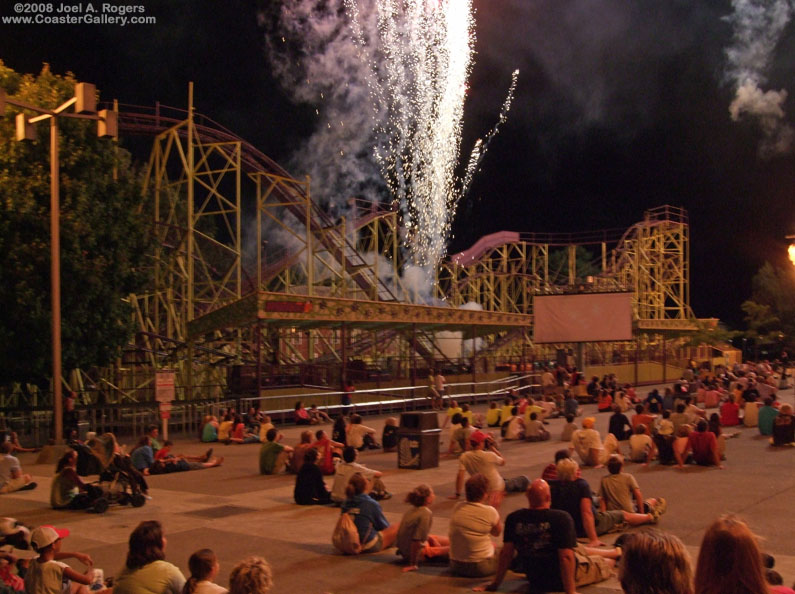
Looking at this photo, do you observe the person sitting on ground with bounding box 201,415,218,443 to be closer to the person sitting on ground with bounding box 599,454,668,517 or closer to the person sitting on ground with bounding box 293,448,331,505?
the person sitting on ground with bounding box 293,448,331,505

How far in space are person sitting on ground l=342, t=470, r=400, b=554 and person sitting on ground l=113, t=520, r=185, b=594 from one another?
3872 mm

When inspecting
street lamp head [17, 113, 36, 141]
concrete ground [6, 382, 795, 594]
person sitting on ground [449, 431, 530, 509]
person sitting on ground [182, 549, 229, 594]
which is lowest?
concrete ground [6, 382, 795, 594]

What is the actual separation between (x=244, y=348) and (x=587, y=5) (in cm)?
4103

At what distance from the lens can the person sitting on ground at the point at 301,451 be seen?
1502 cm

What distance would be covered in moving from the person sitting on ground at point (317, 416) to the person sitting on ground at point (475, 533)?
17268 mm

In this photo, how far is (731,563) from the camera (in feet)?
11.5

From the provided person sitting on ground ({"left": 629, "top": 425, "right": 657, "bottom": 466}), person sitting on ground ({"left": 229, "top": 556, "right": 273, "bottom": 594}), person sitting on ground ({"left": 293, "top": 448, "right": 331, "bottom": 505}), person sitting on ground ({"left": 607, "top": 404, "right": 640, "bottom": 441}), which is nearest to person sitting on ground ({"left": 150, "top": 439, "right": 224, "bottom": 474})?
person sitting on ground ({"left": 293, "top": 448, "right": 331, "bottom": 505})

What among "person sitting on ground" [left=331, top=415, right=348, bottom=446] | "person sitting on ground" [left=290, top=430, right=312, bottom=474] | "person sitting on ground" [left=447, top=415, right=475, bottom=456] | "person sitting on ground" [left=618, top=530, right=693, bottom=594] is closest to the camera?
"person sitting on ground" [left=618, top=530, right=693, bottom=594]

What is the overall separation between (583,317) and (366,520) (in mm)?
28623

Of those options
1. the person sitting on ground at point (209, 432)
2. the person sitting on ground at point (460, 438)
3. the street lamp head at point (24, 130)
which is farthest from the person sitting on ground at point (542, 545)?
the person sitting on ground at point (209, 432)

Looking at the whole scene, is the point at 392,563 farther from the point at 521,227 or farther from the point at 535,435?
the point at 521,227

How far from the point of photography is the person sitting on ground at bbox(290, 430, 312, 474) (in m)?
15.0

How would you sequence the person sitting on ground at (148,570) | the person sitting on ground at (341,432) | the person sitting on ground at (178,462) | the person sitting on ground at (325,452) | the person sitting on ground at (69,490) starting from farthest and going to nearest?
the person sitting on ground at (341,432) → the person sitting on ground at (178,462) → the person sitting on ground at (325,452) → the person sitting on ground at (69,490) → the person sitting on ground at (148,570)

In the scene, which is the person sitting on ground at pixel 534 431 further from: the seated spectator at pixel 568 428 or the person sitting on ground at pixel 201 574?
the person sitting on ground at pixel 201 574
